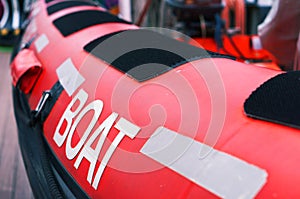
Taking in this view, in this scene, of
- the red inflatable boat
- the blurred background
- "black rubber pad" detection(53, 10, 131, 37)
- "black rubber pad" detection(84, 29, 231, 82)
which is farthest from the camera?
the blurred background

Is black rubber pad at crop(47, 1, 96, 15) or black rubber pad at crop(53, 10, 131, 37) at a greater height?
black rubber pad at crop(53, 10, 131, 37)

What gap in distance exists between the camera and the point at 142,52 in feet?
3.17

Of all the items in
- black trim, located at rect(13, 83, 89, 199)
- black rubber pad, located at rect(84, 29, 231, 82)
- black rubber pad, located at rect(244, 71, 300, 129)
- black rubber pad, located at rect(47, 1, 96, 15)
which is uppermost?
black rubber pad, located at rect(244, 71, 300, 129)

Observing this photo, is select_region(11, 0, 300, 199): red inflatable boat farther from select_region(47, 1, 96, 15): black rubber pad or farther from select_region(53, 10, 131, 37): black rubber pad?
select_region(47, 1, 96, 15): black rubber pad

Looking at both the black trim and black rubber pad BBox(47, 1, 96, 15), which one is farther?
black rubber pad BBox(47, 1, 96, 15)

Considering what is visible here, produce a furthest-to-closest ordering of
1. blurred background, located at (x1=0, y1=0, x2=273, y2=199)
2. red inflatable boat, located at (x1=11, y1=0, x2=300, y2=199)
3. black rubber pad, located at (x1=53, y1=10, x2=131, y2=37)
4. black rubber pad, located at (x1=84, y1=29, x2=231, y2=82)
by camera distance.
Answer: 1. blurred background, located at (x1=0, y1=0, x2=273, y2=199)
2. black rubber pad, located at (x1=53, y1=10, x2=131, y2=37)
3. black rubber pad, located at (x1=84, y1=29, x2=231, y2=82)
4. red inflatable boat, located at (x1=11, y1=0, x2=300, y2=199)

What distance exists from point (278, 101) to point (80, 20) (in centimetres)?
88

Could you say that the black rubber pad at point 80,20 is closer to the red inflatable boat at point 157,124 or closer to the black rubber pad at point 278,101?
the red inflatable boat at point 157,124

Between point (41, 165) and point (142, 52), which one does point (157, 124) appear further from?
point (41, 165)

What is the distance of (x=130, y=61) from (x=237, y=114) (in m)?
0.34

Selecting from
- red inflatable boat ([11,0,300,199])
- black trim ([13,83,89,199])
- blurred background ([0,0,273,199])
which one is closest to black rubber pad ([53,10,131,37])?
red inflatable boat ([11,0,300,199])

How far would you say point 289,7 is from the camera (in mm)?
1234

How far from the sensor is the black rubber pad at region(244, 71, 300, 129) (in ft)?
1.96

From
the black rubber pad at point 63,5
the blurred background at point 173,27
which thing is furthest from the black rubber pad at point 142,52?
the blurred background at point 173,27
